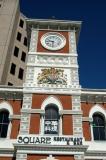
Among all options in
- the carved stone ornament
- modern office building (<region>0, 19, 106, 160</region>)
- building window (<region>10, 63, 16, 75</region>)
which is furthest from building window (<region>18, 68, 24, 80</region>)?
the carved stone ornament

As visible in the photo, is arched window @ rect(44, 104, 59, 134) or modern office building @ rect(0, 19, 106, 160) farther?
arched window @ rect(44, 104, 59, 134)

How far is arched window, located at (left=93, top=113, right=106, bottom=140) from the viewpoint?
23375 millimetres

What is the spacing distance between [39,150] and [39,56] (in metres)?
10.0

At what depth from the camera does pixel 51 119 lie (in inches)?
916

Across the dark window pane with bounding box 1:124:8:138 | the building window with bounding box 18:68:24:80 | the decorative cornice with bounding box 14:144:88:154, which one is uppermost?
the building window with bounding box 18:68:24:80

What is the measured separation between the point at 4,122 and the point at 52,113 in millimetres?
3829

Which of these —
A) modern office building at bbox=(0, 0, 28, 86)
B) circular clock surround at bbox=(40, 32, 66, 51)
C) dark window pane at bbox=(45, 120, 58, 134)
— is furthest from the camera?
modern office building at bbox=(0, 0, 28, 86)

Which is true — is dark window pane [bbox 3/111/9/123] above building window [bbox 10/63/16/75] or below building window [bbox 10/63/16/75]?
below

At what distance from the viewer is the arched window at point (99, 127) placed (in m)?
23.4

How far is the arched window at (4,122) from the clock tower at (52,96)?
1562 millimetres

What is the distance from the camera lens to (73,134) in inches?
869

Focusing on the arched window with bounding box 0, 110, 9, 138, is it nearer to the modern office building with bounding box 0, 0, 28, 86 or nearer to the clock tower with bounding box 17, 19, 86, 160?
the clock tower with bounding box 17, 19, 86, 160

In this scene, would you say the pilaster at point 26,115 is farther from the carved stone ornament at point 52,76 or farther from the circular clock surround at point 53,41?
the circular clock surround at point 53,41

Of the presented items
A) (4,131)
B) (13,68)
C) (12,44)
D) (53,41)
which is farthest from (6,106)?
(12,44)
